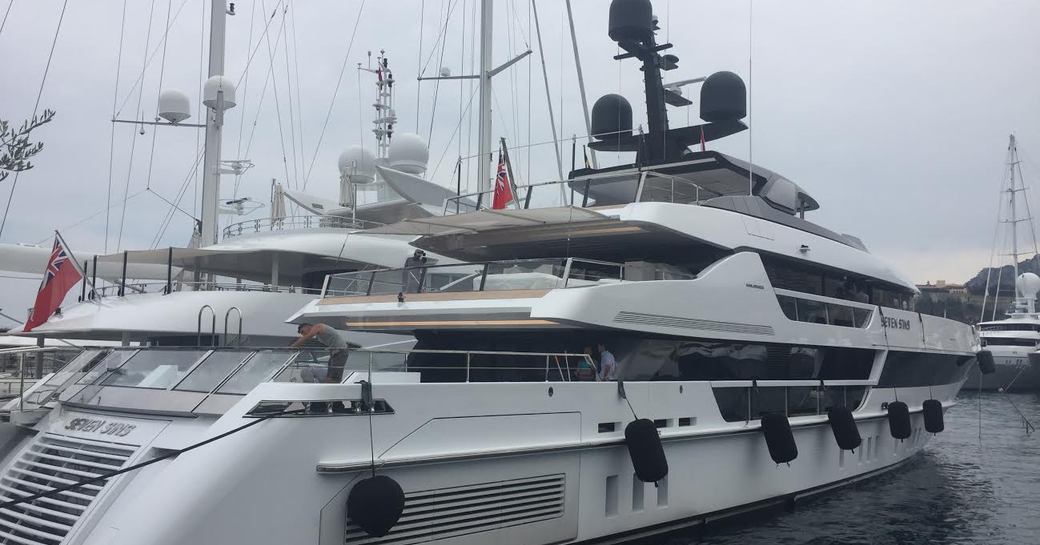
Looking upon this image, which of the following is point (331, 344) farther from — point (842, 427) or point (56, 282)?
point (56, 282)

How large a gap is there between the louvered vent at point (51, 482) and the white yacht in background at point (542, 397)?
1.0 inches

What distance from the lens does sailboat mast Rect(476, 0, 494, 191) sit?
1958 centimetres

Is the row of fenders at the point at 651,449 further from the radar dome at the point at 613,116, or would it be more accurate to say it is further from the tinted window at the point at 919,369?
the radar dome at the point at 613,116

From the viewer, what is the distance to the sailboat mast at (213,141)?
19859 mm

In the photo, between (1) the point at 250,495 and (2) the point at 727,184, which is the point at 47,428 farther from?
(2) the point at 727,184

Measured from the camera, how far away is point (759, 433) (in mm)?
10352

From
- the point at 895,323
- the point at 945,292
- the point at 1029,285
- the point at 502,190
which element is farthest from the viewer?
the point at 945,292

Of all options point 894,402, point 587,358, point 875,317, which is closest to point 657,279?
point 587,358

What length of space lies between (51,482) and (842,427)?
931cm

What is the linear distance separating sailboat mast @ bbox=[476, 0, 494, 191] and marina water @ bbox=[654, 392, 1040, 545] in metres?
10.9

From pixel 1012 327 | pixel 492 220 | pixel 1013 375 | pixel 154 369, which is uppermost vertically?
pixel 492 220

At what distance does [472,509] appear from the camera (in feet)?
22.9

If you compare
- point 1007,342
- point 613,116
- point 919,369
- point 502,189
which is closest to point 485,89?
point 613,116

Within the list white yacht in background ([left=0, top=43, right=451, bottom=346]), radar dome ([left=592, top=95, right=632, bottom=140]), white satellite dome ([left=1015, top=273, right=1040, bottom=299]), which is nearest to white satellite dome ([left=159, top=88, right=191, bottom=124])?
white yacht in background ([left=0, top=43, right=451, bottom=346])
